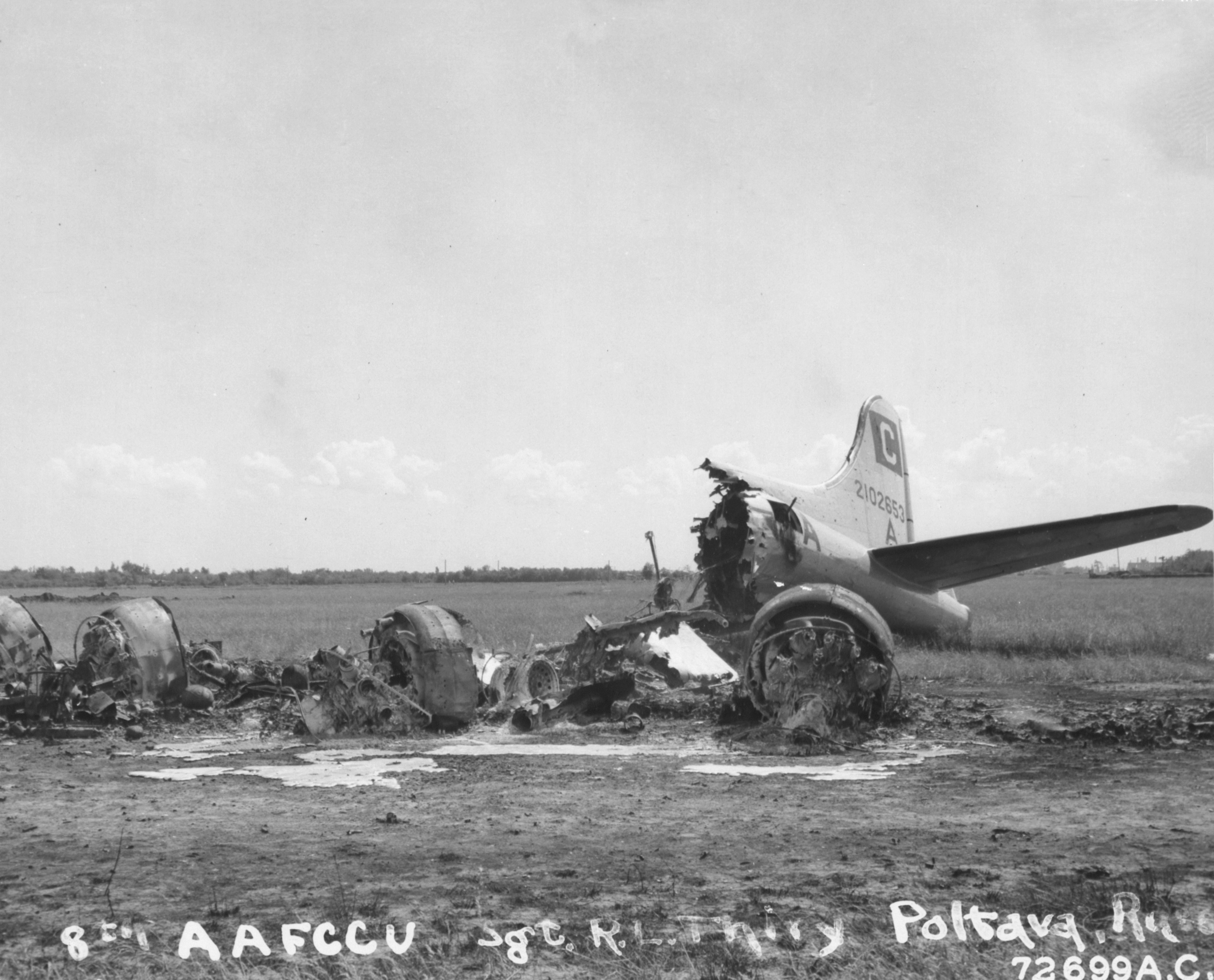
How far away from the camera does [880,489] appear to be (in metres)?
23.3

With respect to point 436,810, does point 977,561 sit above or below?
above

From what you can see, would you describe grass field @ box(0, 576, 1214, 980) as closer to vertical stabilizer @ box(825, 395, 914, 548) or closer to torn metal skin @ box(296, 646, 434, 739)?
torn metal skin @ box(296, 646, 434, 739)

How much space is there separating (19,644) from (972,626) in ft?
67.3

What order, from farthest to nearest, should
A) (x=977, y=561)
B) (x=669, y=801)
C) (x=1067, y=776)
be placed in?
(x=977, y=561) < (x=1067, y=776) < (x=669, y=801)

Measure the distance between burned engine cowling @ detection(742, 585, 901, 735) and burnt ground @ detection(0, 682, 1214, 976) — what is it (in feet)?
3.17

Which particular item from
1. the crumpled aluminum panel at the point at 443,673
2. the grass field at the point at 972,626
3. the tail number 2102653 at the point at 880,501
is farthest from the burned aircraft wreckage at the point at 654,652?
the tail number 2102653 at the point at 880,501

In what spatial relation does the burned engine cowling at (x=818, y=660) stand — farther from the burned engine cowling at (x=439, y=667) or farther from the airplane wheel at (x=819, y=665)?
the burned engine cowling at (x=439, y=667)

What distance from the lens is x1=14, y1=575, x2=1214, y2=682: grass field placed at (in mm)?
18625

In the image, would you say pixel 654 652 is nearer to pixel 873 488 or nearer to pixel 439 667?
pixel 439 667

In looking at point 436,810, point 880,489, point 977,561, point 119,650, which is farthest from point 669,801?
point 880,489

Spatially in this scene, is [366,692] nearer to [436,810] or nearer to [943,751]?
[436,810]

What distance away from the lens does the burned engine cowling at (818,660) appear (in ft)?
35.7

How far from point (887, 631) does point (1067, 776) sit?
2976 mm

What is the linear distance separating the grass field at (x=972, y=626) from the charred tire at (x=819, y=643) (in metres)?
5.64
